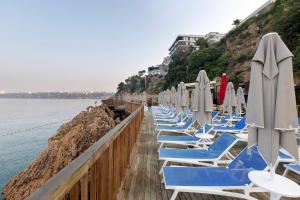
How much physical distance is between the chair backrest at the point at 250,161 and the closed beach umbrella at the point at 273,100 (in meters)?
0.92

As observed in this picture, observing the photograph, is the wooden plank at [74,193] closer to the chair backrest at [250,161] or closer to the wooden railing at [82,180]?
the wooden railing at [82,180]

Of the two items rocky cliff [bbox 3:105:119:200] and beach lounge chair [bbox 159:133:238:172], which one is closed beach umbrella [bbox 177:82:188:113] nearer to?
rocky cliff [bbox 3:105:119:200]

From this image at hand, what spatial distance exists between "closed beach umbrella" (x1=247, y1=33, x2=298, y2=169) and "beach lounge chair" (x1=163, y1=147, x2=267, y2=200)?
63cm

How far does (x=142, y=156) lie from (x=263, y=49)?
388 cm

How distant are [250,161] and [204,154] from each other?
36.1 inches

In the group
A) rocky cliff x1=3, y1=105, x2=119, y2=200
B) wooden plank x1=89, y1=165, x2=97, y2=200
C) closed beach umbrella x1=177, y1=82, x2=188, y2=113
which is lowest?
rocky cliff x1=3, y1=105, x2=119, y2=200

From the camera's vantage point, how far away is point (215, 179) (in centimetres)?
280

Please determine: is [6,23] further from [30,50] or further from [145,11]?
[145,11]

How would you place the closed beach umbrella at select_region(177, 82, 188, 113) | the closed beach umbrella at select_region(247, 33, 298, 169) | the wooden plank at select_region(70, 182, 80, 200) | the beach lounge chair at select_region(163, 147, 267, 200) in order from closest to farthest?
the wooden plank at select_region(70, 182, 80, 200) < the closed beach umbrella at select_region(247, 33, 298, 169) < the beach lounge chair at select_region(163, 147, 267, 200) < the closed beach umbrella at select_region(177, 82, 188, 113)

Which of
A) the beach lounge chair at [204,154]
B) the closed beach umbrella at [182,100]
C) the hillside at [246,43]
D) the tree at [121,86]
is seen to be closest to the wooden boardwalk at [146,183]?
Result: the beach lounge chair at [204,154]

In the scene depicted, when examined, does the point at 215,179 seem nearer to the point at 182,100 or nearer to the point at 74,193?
the point at 74,193

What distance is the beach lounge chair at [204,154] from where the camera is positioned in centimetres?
377

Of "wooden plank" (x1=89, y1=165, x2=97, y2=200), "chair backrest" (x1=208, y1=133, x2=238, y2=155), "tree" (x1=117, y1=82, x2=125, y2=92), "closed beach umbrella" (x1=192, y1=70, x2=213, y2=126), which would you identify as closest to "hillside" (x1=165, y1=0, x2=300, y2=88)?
"closed beach umbrella" (x1=192, y1=70, x2=213, y2=126)

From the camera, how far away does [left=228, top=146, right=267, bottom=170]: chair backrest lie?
3.11 metres
